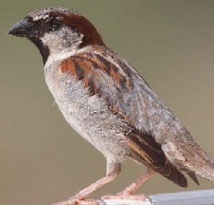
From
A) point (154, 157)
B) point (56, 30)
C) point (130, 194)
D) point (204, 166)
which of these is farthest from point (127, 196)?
point (56, 30)

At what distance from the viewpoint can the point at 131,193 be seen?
3.41m

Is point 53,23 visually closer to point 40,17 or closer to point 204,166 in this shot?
point 40,17

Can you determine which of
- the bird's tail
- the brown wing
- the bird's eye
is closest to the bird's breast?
the brown wing

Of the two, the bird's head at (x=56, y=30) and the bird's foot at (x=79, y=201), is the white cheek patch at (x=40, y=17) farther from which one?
the bird's foot at (x=79, y=201)

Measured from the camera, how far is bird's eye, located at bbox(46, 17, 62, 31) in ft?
11.1

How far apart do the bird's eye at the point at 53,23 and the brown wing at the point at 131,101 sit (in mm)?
141

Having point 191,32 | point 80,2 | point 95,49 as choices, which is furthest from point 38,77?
point 95,49

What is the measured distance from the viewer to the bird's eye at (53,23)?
133 inches

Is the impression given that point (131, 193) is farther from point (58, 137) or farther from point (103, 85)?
point (58, 137)

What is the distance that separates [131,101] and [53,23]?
38 cm

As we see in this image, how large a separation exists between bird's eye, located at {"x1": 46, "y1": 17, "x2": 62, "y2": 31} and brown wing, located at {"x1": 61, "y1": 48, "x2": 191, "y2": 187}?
141 millimetres

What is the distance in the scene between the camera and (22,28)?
341 cm

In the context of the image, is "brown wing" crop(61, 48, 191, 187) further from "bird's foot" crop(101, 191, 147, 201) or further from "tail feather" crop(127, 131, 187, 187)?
"bird's foot" crop(101, 191, 147, 201)

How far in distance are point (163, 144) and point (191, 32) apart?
3354 millimetres
